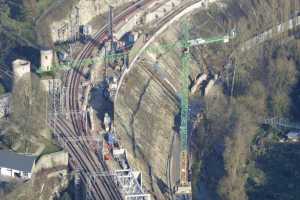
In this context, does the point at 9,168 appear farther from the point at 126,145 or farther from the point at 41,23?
the point at 41,23

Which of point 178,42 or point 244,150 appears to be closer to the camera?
point 244,150

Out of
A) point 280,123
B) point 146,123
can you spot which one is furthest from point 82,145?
point 280,123

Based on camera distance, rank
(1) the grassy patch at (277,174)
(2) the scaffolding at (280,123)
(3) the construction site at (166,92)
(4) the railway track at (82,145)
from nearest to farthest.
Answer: (4) the railway track at (82,145)
(3) the construction site at (166,92)
(1) the grassy patch at (277,174)
(2) the scaffolding at (280,123)

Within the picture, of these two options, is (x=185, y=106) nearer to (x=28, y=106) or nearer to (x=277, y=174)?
(x=277, y=174)

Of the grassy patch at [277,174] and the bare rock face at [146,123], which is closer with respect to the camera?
the bare rock face at [146,123]

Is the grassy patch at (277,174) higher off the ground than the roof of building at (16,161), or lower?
lower

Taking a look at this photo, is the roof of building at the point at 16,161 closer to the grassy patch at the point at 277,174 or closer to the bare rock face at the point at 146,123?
the bare rock face at the point at 146,123

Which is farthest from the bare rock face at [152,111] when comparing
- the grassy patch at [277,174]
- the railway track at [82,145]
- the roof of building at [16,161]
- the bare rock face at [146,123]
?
the roof of building at [16,161]

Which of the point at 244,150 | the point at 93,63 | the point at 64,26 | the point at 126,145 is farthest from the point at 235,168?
the point at 64,26
